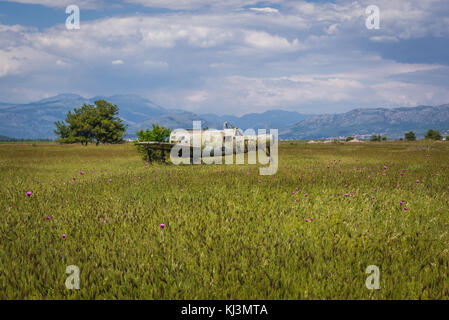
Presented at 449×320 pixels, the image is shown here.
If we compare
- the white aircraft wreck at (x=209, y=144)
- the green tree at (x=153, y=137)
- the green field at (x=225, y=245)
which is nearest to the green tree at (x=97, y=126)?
the green tree at (x=153, y=137)

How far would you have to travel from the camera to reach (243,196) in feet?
20.9

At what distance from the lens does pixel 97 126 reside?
247ft

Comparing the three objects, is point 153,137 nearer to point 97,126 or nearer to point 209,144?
point 209,144

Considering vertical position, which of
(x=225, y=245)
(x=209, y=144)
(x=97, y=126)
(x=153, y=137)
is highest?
(x=97, y=126)

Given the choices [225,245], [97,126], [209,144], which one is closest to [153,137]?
[209,144]

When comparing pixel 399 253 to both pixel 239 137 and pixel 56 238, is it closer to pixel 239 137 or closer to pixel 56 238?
pixel 56 238

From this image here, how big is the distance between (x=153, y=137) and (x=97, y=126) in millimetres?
67360

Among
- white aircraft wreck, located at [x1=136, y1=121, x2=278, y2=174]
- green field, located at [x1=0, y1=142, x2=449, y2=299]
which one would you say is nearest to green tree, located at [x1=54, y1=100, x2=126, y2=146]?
white aircraft wreck, located at [x1=136, y1=121, x2=278, y2=174]

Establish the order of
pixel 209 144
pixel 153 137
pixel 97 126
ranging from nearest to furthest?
pixel 153 137 < pixel 209 144 < pixel 97 126

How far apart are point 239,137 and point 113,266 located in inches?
552

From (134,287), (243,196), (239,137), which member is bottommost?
(134,287)

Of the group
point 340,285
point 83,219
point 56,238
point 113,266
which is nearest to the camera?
point 340,285

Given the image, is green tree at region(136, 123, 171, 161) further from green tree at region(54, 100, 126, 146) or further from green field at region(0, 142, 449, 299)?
green tree at region(54, 100, 126, 146)

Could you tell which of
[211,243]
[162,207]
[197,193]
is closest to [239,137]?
[197,193]
